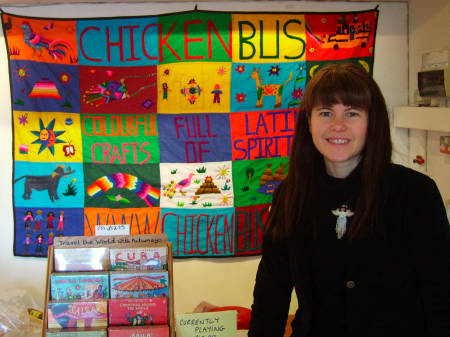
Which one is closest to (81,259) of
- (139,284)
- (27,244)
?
(139,284)

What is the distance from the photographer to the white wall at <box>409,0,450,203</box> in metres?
2.65

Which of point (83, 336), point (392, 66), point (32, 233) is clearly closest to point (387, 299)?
point (83, 336)

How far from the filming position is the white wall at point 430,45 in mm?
2650

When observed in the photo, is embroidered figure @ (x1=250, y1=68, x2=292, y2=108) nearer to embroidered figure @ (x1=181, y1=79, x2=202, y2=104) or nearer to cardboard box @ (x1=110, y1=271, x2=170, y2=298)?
embroidered figure @ (x1=181, y1=79, x2=202, y2=104)

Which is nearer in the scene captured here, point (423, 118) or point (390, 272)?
point (390, 272)

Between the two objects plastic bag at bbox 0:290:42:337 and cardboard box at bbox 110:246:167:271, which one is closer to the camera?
cardboard box at bbox 110:246:167:271

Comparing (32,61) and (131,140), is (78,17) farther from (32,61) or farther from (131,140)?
(131,140)

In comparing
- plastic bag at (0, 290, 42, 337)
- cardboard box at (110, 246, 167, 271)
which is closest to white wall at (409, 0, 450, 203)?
cardboard box at (110, 246, 167, 271)

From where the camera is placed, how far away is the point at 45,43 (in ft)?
9.53

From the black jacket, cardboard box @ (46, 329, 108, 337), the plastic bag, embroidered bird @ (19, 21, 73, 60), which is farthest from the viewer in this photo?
embroidered bird @ (19, 21, 73, 60)

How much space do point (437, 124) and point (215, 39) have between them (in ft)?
4.51

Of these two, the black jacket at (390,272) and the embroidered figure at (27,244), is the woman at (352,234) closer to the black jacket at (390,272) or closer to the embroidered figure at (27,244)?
the black jacket at (390,272)

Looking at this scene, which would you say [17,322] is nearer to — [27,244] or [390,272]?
[27,244]

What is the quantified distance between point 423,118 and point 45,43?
2284mm
